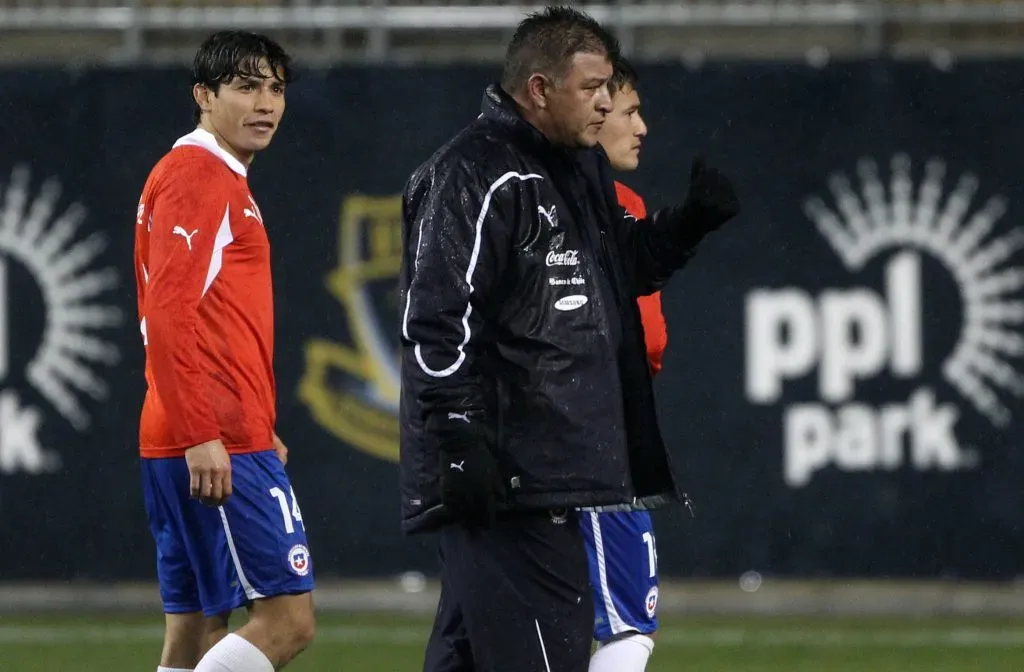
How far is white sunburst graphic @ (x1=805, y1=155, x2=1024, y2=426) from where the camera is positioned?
10.2 m

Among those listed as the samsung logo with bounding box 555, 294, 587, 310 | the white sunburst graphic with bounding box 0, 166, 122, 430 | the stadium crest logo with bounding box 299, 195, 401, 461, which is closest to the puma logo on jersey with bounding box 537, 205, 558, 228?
the samsung logo with bounding box 555, 294, 587, 310

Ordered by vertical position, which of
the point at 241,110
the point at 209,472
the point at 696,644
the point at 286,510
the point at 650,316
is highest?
the point at 241,110

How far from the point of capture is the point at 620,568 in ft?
20.5

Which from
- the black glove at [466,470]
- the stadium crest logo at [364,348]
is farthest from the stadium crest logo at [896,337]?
the black glove at [466,470]

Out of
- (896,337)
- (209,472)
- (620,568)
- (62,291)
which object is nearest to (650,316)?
(620,568)

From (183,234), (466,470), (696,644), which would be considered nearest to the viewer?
(466,470)

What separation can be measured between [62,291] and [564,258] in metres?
6.06

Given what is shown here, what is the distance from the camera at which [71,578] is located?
34.5ft

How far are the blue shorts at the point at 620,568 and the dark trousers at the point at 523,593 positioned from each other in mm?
1205

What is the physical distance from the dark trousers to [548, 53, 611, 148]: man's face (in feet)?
3.16

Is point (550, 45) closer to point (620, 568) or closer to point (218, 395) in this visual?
point (218, 395)

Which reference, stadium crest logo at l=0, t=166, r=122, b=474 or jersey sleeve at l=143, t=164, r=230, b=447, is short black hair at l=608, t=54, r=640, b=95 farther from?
stadium crest logo at l=0, t=166, r=122, b=474

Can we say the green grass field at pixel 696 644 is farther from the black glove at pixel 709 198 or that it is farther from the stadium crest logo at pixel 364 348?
the black glove at pixel 709 198

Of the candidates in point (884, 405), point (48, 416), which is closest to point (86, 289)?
point (48, 416)
